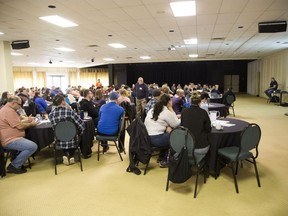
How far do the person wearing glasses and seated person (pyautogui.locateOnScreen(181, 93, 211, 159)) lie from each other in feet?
8.68

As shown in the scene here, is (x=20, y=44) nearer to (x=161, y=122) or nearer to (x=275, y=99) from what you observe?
(x=161, y=122)

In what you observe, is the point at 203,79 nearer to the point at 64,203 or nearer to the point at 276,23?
the point at 276,23

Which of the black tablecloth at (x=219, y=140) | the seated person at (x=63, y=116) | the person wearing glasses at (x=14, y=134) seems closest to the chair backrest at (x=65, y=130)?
the seated person at (x=63, y=116)

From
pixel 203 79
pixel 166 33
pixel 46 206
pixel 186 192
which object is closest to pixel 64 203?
pixel 46 206

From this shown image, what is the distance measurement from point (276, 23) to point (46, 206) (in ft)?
21.6

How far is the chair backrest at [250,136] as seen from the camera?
308 cm

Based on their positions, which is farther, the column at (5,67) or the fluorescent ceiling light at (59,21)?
the column at (5,67)

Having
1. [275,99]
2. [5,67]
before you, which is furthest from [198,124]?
[275,99]

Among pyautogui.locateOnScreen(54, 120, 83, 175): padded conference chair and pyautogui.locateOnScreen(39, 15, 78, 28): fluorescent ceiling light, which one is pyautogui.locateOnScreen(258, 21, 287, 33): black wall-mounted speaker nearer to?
pyautogui.locateOnScreen(39, 15, 78, 28): fluorescent ceiling light

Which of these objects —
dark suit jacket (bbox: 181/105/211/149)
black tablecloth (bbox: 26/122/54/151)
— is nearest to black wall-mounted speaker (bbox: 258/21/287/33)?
dark suit jacket (bbox: 181/105/211/149)

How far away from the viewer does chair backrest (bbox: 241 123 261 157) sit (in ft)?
10.1

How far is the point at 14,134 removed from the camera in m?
3.95

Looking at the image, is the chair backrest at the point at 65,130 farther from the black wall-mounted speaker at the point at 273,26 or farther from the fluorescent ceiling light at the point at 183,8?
the black wall-mounted speaker at the point at 273,26

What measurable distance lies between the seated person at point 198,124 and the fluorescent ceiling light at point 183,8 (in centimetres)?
231
